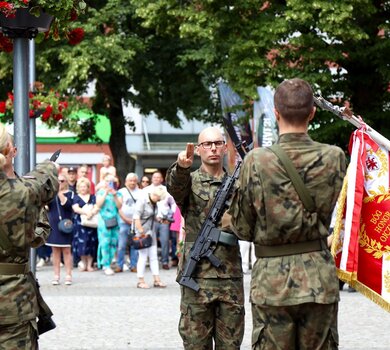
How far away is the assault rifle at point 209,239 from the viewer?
7.43 metres

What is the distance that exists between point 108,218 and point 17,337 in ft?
48.0

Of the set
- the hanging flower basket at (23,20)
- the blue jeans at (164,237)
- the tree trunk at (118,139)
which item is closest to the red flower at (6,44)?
the hanging flower basket at (23,20)

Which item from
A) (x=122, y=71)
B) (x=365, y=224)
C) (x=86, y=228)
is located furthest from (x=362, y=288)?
(x=122, y=71)

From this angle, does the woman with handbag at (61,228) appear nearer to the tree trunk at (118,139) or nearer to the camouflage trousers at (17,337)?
the camouflage trousers at (17,337)

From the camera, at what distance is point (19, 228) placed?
6.07 m

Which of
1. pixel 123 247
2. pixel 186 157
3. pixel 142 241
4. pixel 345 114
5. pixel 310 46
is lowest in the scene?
pixel 123 247

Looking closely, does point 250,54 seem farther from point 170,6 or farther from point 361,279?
point 361,279

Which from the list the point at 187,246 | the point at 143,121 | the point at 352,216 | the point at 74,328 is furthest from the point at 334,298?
the point at 143,121

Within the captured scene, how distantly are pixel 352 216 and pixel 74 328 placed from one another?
246 inches

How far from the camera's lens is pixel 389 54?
24531 mm

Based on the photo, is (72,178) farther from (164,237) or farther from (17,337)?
(17,337)

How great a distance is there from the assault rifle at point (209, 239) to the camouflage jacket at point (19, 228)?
1510 mm

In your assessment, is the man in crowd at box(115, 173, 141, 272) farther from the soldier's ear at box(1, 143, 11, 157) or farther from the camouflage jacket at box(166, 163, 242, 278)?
the soldier's ear at box(1, 143, 11, 157)

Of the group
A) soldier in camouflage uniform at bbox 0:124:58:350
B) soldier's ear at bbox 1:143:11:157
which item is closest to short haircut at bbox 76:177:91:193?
soldier in camouflage uniform at bbox 0:124:58:350
